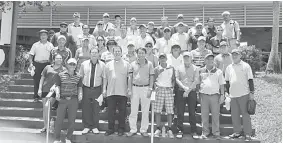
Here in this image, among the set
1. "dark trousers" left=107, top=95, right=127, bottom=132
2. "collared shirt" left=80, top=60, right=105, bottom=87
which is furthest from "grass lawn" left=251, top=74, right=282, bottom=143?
"collared shirt" left=80, top=60, right=105, bottom=87

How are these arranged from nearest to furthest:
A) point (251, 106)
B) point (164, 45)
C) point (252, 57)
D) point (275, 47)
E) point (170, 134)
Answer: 1. point (251, 106)
2. point (170, 134)
3. point (164, 45)
4. point (275, 47)
5. point (252, 57)

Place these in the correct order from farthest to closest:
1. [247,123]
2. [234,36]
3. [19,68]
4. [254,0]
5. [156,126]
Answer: [254,0] → [19,68] → [234,36] → [156,126] → [247,123]

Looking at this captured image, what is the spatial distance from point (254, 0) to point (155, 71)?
351 inches

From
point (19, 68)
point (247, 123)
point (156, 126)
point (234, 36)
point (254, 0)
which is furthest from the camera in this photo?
point (254, 0)

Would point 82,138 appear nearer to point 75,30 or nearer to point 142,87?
point 142,87

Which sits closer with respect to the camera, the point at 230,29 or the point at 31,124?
the point at 31,124

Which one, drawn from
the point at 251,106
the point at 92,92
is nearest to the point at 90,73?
the point at 92,92

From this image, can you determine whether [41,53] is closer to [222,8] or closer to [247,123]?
[247,123]

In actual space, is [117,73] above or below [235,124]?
above

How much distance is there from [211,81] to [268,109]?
8.37ft

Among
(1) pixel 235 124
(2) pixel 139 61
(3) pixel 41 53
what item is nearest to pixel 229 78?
(1) pixel 235 124

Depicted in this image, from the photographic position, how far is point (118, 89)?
6.01m

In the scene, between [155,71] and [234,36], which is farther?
[234,36]

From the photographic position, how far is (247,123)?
5891mm
